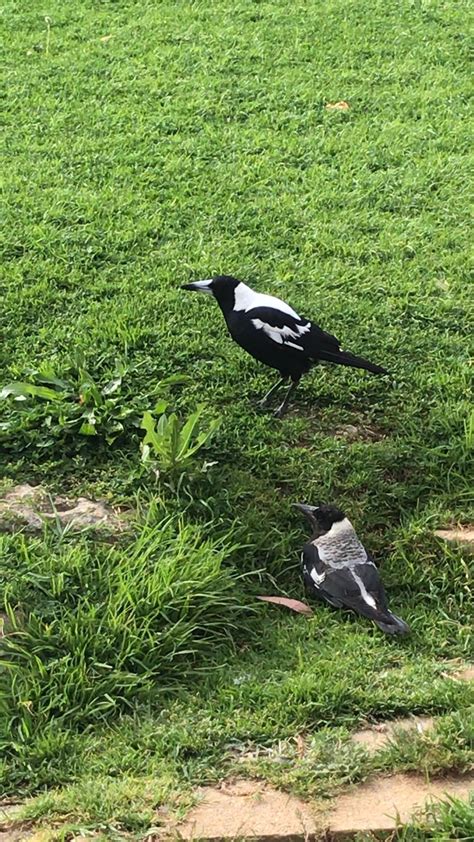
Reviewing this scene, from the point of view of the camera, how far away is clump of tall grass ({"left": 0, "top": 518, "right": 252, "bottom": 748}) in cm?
292

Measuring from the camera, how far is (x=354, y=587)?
3.31 m

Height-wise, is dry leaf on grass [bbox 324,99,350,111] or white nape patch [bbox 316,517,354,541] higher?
dry leaf on grass [bbox 324,99,350,111]

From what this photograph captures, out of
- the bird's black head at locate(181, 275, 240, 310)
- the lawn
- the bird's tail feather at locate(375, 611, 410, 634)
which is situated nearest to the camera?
the lawn

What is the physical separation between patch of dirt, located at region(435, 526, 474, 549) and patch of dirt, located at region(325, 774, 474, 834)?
1.13 metres

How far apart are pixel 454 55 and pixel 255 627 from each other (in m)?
5.71

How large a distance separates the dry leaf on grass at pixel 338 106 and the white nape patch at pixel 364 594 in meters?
4.37

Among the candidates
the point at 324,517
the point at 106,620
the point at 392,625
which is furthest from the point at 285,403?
the point at 106,620

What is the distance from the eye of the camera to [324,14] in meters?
8.02

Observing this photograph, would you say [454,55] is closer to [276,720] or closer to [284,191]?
[284,191]

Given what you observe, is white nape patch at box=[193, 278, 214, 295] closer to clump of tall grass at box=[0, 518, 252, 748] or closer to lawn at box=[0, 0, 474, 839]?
lawn at box=[0, 0, 474, 839]

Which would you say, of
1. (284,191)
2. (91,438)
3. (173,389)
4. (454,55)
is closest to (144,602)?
(91,438)

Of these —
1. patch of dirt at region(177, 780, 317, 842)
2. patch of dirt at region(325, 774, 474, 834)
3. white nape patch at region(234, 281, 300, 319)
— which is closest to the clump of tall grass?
patch of dirt at region(177, 780, 317, 842)

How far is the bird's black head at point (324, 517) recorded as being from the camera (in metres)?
3.49

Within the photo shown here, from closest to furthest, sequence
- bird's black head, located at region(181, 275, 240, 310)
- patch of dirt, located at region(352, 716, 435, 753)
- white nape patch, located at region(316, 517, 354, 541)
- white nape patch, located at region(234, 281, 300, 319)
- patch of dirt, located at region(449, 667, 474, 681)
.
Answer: patch of dirt, located at region(352, 716, 435, 753)
patch of dirt, located at region(449, 667, 474, 681)
white nape patch, located at region(316, 517, 354, 541)
white nape patch, located at region(234, 281, 300, 319)
bird's black head, located at region(181, 275, 240, 310)
